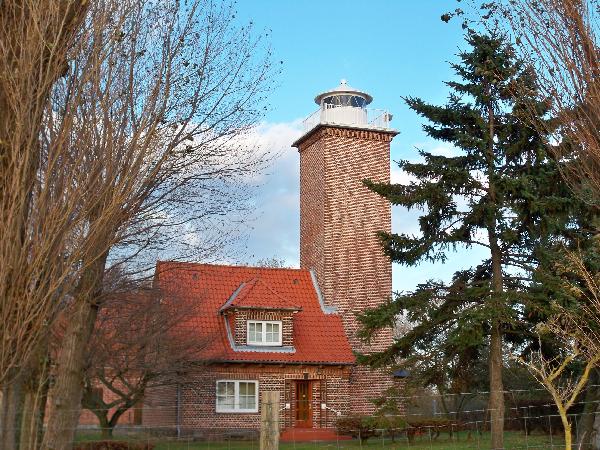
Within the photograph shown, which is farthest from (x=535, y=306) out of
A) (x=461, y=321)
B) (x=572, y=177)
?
(x=572, y=177)

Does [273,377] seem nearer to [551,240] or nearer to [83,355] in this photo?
[551,240]

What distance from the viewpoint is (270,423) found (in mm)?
9445

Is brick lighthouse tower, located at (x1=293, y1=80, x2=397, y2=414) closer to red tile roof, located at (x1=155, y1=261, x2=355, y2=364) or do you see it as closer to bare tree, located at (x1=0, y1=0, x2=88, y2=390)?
red tile roof, located at (x1=155, y1=261, x2=355, y2=364)

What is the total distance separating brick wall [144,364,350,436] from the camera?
24484 mm

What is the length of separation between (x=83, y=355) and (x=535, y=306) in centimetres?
928

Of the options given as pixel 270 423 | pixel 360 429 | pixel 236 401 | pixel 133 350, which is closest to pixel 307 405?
pixel 236 401

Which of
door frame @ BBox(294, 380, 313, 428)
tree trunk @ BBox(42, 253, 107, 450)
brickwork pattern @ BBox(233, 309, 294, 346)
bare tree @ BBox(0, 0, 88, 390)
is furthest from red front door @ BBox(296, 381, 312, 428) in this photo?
bare tree @ BBox(0, 0, 88, 390)

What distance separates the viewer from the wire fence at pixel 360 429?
14234 millimetres

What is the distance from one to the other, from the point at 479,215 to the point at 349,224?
13.4 m

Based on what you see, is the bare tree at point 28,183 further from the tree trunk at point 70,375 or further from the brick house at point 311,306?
the brick house at point 311,306

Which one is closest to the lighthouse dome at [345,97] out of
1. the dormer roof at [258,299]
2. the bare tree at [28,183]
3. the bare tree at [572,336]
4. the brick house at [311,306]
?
the brick house at [311,306]

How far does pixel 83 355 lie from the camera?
Result: 9328 millimetres

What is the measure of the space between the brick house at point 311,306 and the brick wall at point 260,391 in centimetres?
3

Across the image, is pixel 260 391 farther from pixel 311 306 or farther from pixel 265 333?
pixel 311 306
